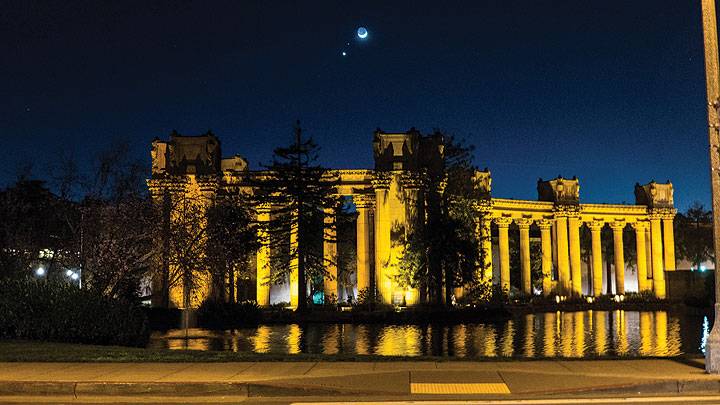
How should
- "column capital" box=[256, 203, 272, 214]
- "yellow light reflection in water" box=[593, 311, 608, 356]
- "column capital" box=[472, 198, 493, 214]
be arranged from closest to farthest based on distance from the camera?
"yellow light reflection in water" box=[593, 311, 608, 356], "column capital" box=[472, 198, 493, 214], "column capital" box=[256, 203, 272, 214]

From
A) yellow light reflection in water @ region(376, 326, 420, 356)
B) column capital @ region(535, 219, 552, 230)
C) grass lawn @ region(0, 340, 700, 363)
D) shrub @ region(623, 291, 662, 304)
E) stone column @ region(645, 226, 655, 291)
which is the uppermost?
column capital @ region(535, 219, 552, 230)

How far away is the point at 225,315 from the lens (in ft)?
132

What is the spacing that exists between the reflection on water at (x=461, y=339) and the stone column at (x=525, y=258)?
30.8 metres

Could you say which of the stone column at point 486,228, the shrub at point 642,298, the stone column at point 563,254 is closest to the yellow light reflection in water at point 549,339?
the stone column at point 486,228

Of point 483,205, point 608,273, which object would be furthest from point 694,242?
point 483,205

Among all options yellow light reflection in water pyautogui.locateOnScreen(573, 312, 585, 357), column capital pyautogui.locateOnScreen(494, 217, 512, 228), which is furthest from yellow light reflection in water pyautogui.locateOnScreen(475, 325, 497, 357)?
column capital pyautogui.locateOnScreen(494, 217, 512, 228)

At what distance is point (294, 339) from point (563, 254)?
50.1 metres

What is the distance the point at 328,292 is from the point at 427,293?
11.1 m

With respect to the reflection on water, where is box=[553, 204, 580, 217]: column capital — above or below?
above

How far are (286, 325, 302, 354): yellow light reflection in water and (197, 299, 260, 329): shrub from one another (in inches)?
95.9

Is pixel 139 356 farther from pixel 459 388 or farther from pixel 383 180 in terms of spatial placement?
pixel 383 180

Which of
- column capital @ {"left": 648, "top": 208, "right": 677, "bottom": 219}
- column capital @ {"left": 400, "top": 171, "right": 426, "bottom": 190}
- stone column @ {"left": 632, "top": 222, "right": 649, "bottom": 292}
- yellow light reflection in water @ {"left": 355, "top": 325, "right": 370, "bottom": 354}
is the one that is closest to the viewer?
yellow light reflection in water @ {"left": 355, "top": 325, "right": 370, "bottom": 354}

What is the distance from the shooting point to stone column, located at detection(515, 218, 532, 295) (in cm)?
7250

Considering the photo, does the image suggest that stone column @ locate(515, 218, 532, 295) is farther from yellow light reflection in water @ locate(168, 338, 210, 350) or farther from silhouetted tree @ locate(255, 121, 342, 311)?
yellow light reflection in water @ locate(168, 338, 210, 350)
